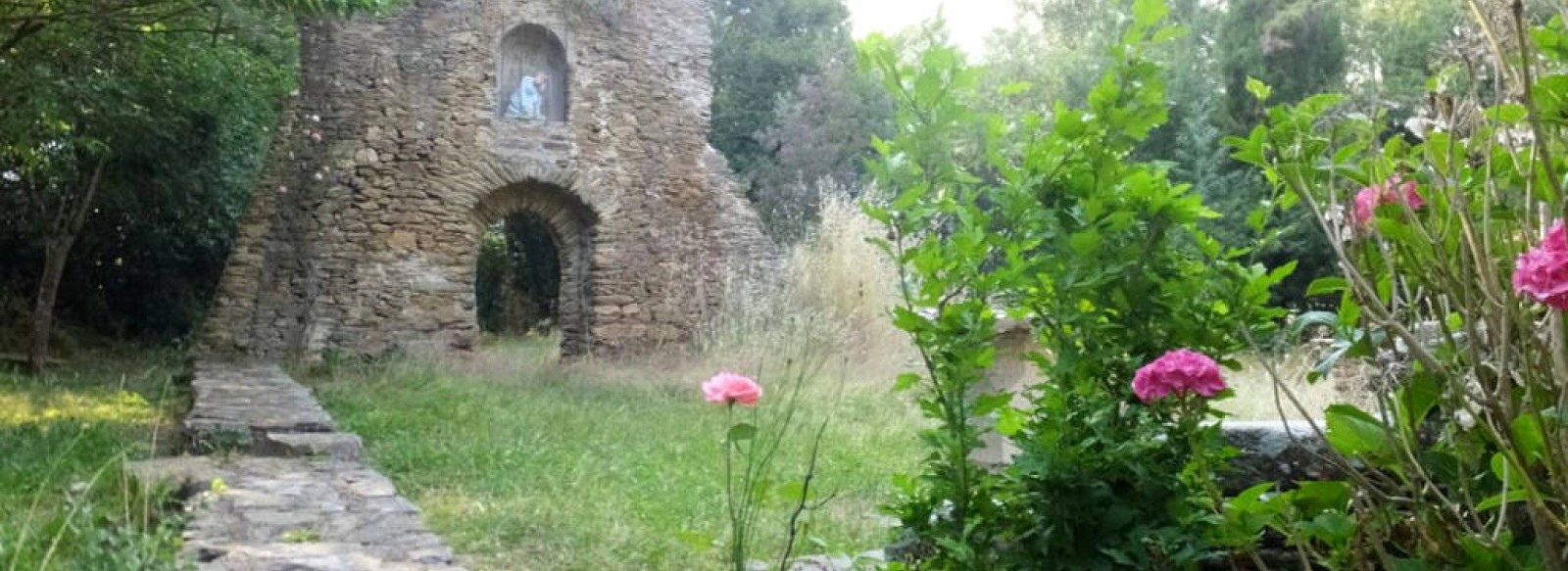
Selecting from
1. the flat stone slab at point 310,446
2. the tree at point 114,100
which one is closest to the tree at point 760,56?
the tree at point 114,100

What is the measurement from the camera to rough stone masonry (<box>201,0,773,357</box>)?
11836mm

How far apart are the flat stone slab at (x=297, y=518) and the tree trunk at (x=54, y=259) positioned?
8173 mm

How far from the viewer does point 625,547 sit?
14.1ft

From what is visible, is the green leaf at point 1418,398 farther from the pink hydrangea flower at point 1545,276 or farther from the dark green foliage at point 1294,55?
the dark green foliage at point 1294,55

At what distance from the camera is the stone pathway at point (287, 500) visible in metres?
3.47

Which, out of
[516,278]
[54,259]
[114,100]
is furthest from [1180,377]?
[516,278]

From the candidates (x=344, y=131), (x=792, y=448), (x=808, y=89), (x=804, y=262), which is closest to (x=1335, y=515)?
(x=792, y=448)

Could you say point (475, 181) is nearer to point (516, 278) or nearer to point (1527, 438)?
point (516, 278)

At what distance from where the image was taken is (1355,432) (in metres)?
1.92

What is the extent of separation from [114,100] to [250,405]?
585 cm

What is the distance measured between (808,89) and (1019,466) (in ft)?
66.7

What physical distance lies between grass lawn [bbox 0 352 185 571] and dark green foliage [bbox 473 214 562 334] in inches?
298

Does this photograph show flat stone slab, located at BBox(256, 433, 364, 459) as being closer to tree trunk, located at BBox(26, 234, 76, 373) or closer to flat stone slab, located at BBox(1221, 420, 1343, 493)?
flat stone slab, located at BBox(1221, 420, 1343, 493)

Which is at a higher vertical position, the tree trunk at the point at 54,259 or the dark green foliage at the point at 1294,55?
the dark green foliage at the point at 1294,55
